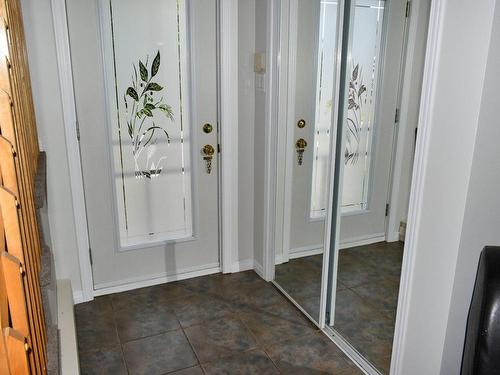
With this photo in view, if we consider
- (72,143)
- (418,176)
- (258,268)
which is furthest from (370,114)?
(72,143)

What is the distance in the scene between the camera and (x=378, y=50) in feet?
6.64

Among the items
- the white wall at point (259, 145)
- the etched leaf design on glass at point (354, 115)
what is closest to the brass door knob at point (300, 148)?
the white wall at point (259, 145)

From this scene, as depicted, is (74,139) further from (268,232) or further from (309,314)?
(309,314)

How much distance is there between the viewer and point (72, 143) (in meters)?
2.45

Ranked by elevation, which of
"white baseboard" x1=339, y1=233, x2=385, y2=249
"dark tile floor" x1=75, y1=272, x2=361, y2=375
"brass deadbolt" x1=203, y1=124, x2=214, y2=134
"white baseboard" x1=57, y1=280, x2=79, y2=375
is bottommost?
"dark tile floor" x1=75, y1=272, x2=361, y2=375

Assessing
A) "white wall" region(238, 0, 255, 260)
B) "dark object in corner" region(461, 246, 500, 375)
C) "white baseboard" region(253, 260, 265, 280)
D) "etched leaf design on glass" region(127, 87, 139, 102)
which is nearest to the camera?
"dark object in corner" region(461, 246, 500, 375)

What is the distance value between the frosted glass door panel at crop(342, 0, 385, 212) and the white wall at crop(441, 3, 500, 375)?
0.63 meters

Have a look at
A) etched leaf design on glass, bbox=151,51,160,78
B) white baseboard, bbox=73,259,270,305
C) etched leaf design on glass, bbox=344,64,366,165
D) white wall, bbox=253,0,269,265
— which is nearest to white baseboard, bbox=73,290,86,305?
white baseboard, bbox=73,259,270,305

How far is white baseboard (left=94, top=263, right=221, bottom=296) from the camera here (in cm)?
278

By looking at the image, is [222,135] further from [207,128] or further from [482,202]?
[482,202]

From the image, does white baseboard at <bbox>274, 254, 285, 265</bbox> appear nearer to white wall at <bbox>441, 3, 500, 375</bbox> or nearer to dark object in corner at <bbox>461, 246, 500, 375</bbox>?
white wall at <bbox>441, 3, 500, 375</bbox>

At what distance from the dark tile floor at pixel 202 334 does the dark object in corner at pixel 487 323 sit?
115 cm

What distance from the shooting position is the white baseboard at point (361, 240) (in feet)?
7.27

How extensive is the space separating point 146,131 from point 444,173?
177cm
